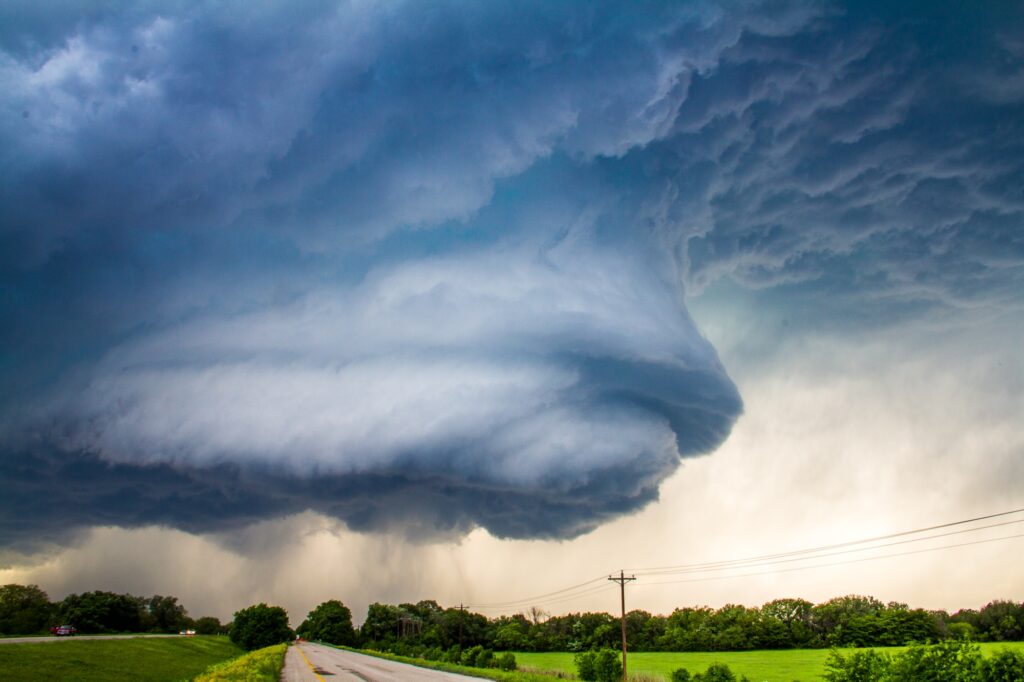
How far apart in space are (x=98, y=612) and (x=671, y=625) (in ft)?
A: 426

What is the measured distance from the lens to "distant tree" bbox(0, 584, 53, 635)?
12256 centimetres

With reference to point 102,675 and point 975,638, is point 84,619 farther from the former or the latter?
point 975,638

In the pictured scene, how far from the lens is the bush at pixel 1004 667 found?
76.8ft

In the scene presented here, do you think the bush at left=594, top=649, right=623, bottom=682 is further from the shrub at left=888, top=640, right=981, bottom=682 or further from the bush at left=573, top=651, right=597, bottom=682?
the shrub at left=888, top=640, right=981, bottom=682

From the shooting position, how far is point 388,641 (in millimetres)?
167875

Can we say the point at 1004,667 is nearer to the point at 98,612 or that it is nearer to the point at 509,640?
the point at 509,640

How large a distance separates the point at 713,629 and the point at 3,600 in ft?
512

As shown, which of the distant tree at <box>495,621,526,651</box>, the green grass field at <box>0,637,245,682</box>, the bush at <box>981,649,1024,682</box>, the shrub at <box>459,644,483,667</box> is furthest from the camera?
the distant tree at <box>495,621,526,651</box>

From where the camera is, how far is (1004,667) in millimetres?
23844

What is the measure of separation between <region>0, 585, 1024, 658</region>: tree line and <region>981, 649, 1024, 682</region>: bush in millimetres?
89383

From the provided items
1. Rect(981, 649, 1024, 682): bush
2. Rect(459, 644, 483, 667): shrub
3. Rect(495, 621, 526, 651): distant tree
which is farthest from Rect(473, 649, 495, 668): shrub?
Rect(495, 621, 526, 651): distant tree

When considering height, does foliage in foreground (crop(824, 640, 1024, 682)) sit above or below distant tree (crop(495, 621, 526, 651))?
above

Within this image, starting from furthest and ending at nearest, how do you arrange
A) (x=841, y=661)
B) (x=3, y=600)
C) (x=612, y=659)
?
(x=3, y=600) → (x=612, y=659) → (x=841, y=661)

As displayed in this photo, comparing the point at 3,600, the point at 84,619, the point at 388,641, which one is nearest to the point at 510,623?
the point at 388,641
